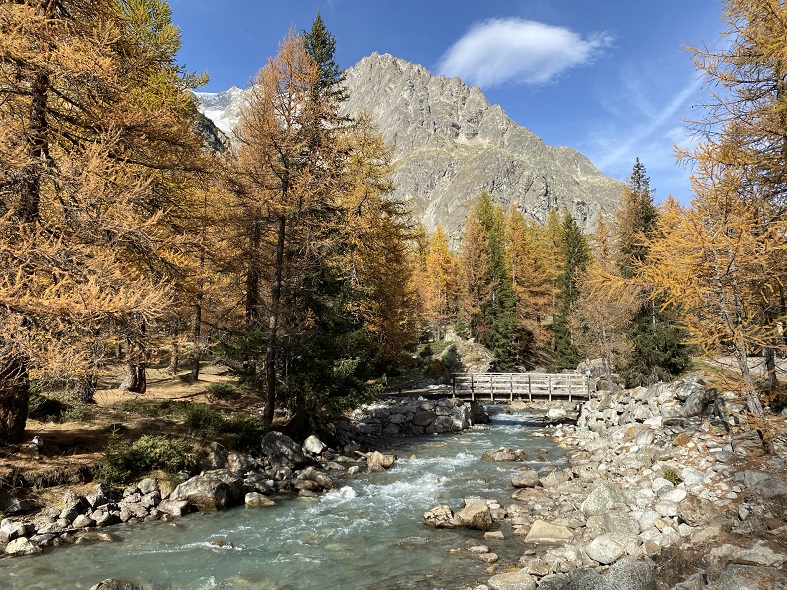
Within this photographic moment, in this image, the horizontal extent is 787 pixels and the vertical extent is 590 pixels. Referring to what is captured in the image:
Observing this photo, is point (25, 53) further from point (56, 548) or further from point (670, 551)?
point (670, 551)

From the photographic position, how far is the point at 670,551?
761 cm

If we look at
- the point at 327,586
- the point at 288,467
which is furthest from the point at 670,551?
the point at 288,467

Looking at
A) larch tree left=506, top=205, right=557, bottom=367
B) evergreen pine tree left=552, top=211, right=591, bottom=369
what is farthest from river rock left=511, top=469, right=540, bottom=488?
larch tree left=506, top=205, right=557, bottom=367

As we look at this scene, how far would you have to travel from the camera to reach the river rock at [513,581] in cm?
739

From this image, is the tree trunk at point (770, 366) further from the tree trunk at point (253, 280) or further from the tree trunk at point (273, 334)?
the tree trunk at point (253, 280)

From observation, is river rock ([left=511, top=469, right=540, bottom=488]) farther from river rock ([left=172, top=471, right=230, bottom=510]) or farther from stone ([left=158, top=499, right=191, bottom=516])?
stone ([left=158, top=499, right=191, bottom=516])

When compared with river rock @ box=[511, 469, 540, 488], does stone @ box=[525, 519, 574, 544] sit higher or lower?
higher

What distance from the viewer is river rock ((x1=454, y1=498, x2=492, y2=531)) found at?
10.5 metres

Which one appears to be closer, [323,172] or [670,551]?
[670,551]

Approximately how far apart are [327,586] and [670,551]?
19.2 feet

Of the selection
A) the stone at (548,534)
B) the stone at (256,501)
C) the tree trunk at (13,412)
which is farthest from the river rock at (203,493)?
the stone at (548,534)

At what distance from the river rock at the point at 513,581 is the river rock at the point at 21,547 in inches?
328

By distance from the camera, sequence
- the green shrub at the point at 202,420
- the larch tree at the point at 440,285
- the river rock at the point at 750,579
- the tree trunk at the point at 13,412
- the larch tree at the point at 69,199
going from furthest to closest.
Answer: the larch tree at the point at 440,285
the green shrub at the point at 202,420
the tree trunk at the point at 13,412
the larch tree at the point at 69,199
the river rock at the point at 750,579

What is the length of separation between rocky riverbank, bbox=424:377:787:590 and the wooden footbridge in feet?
36.4
